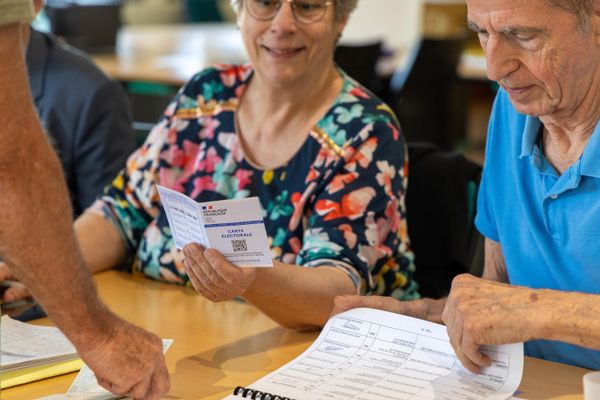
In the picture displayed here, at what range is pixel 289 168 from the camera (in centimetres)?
231

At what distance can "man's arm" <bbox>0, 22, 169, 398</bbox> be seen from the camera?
1.27m

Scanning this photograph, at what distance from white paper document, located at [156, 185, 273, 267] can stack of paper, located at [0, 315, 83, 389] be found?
0.29 m

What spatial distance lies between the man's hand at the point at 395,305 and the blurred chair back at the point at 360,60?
3281 millimetres

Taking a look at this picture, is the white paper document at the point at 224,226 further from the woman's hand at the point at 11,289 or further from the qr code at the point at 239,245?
the woman's hand at the point at 11,289

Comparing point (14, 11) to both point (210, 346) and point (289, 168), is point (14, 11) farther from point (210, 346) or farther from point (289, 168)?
point (289, 168)

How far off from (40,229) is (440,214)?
1352mm


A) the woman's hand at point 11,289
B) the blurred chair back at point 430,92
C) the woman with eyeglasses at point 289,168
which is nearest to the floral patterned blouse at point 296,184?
the woman with eyeglasses at point 289,168

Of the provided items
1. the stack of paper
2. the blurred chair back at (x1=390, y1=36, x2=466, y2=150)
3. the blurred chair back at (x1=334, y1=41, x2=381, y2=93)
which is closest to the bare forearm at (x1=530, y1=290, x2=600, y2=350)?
the stack of paper

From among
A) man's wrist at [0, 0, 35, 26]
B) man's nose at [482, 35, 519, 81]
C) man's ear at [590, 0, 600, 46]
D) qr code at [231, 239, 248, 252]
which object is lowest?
qr code at [231, 239, 248, 252]

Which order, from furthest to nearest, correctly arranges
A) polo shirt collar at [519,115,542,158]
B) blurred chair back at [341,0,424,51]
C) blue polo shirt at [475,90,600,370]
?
1. blurred chair back at [341,0,424,51]
2. polo shirt collar at [519,115,542,158]
3. blue polo shirt at [475,90,600,370]

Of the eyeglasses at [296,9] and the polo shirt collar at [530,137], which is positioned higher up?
the eyeglasses at [296,9]

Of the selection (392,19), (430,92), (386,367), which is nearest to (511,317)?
(386,367)

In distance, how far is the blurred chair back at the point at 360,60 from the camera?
202 inches

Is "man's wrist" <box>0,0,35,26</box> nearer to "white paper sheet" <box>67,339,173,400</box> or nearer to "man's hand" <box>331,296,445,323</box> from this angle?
"white paper sheet" <box>67,339,173,400</box>
